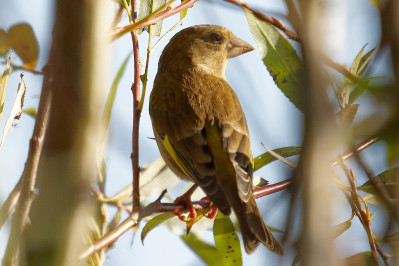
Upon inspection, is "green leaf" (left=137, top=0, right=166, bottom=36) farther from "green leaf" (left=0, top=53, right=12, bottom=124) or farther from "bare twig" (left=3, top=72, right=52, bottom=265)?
"bare twig" (left=3, top=72, right=52, bottom=265)

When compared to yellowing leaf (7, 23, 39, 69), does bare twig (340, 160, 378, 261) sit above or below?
below

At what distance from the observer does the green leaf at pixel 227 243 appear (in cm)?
335

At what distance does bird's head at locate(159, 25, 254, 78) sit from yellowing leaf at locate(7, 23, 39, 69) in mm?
1881

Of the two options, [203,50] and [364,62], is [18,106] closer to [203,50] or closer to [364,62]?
[364,62]

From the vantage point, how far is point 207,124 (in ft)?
13.0

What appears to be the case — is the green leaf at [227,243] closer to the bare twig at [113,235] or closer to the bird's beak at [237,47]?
the bare twig at [113,235]

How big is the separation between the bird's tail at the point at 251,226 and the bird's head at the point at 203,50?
1.86 m

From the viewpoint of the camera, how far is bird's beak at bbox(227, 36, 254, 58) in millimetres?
Answer: 4988

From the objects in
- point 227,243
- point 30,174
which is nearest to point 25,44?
point 227,243

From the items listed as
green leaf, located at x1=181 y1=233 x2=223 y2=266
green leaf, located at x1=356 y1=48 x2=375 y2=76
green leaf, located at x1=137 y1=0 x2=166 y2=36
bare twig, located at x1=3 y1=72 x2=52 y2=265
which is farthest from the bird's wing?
bare twig, located at x1=3 y1=72 x2=52 y2=265

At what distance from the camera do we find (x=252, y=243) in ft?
10.1

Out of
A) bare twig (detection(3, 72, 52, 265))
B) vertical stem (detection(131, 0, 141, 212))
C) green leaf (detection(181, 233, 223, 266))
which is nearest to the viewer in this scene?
bare twig (detection(3, 72, 52, 265))

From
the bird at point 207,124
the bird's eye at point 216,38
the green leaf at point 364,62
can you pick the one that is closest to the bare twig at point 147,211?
the bird at point 207,124

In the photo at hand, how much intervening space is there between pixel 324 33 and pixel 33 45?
2245mm
